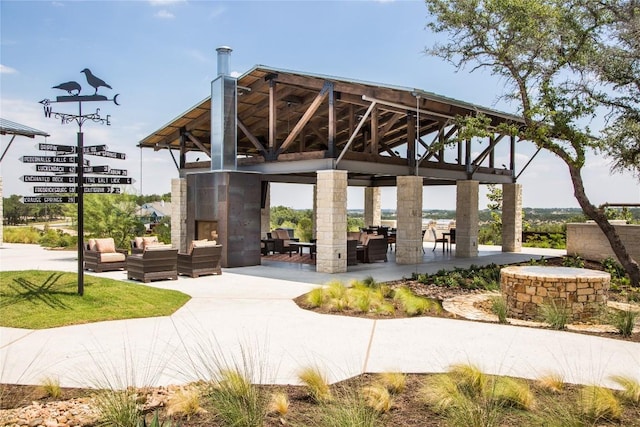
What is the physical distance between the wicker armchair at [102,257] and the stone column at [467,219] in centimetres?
1046

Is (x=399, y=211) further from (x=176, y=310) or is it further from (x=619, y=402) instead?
(x=619, y=402)

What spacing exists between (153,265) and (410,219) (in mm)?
7036

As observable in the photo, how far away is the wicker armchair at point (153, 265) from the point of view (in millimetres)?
10703

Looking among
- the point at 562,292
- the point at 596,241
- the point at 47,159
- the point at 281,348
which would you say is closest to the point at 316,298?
the point at 281,348

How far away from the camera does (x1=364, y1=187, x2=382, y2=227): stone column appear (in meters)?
23.3

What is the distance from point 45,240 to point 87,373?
61.0ft

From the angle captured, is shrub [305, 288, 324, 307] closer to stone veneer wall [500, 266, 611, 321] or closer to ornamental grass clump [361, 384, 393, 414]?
stone veneer wall [500, 266, 611, 321]

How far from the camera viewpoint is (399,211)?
1434cm

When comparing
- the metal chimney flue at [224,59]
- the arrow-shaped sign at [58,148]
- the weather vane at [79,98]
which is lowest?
the arrow-shaped sign at [58,148]

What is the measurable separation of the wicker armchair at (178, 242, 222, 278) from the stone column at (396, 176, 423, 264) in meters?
5.35

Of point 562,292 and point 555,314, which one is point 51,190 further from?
point 562,292

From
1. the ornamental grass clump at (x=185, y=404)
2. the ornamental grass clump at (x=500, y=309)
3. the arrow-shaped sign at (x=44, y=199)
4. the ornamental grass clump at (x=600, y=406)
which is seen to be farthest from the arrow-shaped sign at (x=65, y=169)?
the ornamental grass clump at (x=600, y=406)

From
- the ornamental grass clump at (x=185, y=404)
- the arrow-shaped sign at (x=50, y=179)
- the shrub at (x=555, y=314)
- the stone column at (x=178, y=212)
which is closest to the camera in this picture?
the ornamental grass clump at (x=185, y=404)

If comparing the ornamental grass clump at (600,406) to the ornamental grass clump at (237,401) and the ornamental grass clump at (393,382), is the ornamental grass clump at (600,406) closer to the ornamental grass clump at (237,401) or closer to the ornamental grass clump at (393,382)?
the ornamental grass clump at (393,382)
